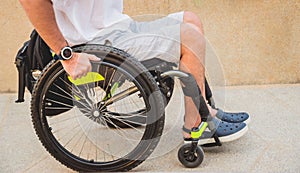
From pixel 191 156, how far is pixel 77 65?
61 cm

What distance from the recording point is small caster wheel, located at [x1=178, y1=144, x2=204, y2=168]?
1939 millimetres

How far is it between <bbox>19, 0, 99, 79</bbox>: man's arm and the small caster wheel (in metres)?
0.53

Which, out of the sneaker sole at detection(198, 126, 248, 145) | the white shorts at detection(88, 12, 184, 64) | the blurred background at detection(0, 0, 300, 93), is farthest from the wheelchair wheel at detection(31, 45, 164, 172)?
the blurred background at detection(0, 0, 300, 93)

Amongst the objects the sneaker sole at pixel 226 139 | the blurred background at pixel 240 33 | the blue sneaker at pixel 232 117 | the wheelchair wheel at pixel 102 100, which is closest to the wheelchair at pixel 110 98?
the wheelchair wheel at pixel 102 100

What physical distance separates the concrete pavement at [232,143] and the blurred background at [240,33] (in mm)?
197

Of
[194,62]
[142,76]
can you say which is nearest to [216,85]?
[194,62]

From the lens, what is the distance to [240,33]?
9.74 feet

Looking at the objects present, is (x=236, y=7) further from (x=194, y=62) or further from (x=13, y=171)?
(x=13, y=171)

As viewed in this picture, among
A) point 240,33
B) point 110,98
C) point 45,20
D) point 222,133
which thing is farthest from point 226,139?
point 240,33

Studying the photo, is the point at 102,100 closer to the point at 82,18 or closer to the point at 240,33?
the point at 82,18

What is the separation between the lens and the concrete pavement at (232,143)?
6.50 ft

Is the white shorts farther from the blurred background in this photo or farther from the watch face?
the blurred background

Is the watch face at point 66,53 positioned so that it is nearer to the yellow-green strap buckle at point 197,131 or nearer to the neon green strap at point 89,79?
the neon green strap at point 89,79

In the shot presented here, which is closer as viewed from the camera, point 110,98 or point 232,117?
point 110,98
